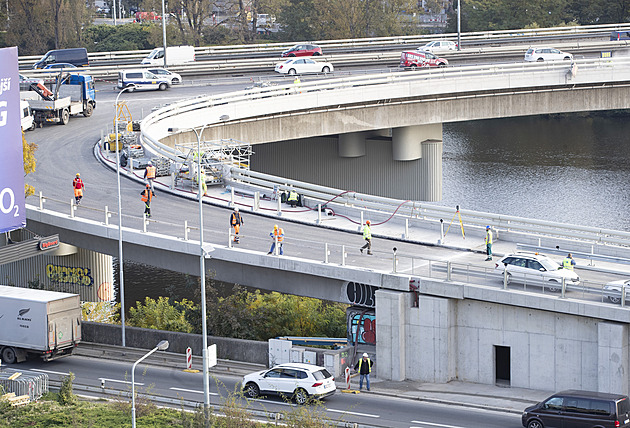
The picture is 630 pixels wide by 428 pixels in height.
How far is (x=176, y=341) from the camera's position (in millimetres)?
39906

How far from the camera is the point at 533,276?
3425 cm

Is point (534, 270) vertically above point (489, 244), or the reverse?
point (489, 244)

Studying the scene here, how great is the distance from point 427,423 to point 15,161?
56.3 feet

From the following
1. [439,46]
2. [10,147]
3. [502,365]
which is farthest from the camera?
[439,46]

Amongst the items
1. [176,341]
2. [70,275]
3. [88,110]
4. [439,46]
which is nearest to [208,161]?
[70,275]

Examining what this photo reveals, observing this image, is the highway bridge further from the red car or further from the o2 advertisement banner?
the red car

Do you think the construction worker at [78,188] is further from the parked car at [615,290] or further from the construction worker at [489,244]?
the parked car at [615,290]

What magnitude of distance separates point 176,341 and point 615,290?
632 inches

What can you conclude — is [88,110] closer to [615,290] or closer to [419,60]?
[419,60]

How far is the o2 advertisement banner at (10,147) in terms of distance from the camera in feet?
122

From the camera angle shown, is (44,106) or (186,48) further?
(186,48)

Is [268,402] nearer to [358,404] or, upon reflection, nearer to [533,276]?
[358,404]

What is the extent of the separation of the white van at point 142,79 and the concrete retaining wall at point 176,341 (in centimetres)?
3613

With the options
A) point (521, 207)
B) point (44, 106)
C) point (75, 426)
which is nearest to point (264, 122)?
point (44, 106)
